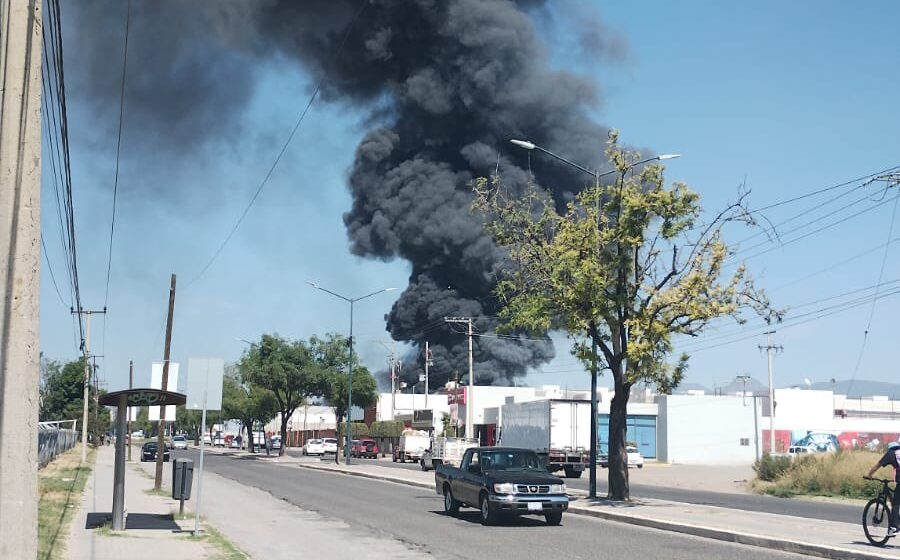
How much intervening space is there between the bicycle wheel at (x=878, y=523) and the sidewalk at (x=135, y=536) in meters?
10.1

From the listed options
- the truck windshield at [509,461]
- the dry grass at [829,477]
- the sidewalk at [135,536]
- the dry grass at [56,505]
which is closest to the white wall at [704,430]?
the dry grass at [829,477]

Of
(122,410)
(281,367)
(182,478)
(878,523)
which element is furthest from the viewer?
(281,367)

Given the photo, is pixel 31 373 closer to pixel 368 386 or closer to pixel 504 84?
pixel 368 386

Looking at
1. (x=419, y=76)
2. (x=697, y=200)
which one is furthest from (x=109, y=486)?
(x=419, y=76)

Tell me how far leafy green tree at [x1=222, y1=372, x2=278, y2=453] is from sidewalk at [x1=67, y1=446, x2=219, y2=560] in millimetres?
55101

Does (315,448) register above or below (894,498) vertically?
below

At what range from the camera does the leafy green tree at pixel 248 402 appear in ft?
262

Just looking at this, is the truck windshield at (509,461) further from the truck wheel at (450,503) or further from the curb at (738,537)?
the curb at (738,537)

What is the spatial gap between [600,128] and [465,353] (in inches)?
1174

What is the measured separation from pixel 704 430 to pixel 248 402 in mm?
40079

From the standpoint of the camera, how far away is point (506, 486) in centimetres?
1827

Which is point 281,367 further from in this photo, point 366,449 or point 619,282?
point 619,282

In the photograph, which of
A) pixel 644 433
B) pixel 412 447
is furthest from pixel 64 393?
pixel 644 433

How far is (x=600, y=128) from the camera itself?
3669 inches
